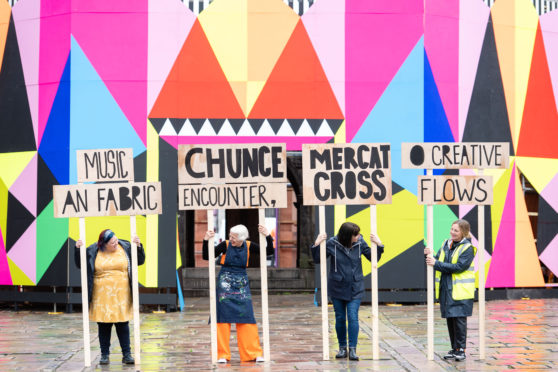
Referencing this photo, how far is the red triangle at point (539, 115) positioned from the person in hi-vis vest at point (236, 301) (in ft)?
27.4

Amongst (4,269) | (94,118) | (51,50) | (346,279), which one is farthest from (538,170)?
(4,269)

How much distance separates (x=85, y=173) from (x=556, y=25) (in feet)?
35.3

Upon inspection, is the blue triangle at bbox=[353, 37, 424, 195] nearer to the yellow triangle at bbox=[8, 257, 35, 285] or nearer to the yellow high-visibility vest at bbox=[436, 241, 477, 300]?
the yellow high-visibility vest at bbox=[436, 241, 477, 300]

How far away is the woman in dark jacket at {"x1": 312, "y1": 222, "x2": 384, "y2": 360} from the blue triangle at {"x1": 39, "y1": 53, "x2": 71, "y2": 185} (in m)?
6.63

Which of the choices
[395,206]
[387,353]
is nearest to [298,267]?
[395,206]

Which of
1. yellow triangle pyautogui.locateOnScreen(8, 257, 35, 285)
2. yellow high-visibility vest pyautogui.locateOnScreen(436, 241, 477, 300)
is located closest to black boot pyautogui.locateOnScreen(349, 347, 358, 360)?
yellow high-visibility vest pyautogui.locateOnScreen(436, 241, 477, 300)

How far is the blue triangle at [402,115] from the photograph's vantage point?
50.5 ft

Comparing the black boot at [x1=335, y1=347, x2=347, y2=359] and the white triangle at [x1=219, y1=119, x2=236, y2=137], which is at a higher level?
the white triangle at [x1=219, y1=119, x2=236, y2=137]

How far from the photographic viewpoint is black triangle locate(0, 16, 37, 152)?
51.2ft

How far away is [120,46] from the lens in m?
15.1

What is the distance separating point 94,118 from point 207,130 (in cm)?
199

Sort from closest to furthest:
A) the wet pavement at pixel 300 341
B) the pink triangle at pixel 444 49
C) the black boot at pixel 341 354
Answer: the wet pavement at pixel 300 341, the black boot at pixel 341 354, the pink triangle at pixel 444 49

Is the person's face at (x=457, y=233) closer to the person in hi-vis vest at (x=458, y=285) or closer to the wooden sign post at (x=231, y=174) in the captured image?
the person in hi-vis vest at (x=458, y=285)

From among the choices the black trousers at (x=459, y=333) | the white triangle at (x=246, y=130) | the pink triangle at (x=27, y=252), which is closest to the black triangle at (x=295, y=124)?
the white triangle at (x=246, y=130)
